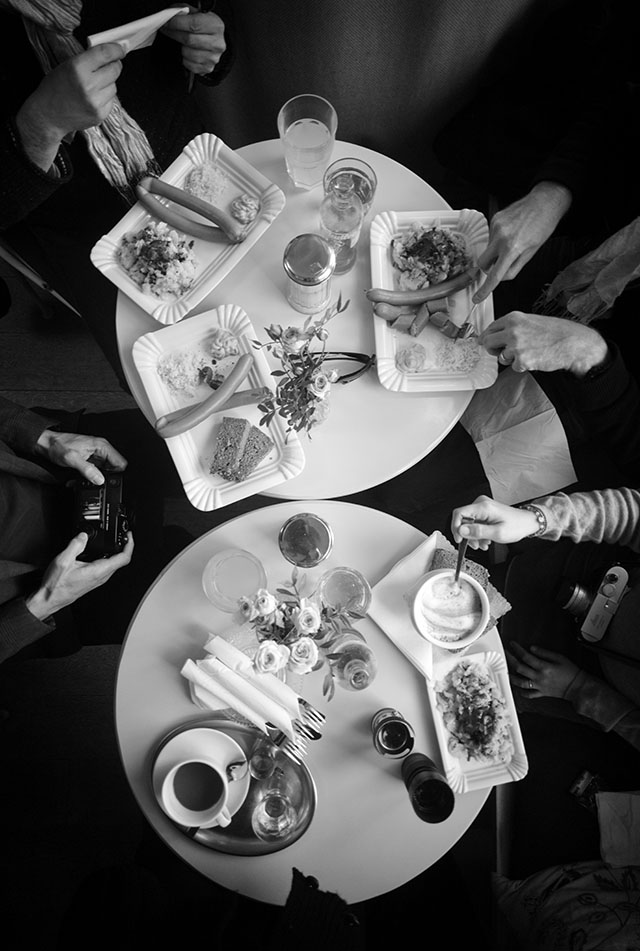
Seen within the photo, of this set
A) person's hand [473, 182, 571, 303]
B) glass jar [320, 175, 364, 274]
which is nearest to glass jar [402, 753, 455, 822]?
person's hand [473, 182, 571, 303]

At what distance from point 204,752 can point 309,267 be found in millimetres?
1166

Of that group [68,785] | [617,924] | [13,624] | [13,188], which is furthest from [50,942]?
[13,188]

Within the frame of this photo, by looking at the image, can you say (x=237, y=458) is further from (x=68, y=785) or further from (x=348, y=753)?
(x=68, y=785)

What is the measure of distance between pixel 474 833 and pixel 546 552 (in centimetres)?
100

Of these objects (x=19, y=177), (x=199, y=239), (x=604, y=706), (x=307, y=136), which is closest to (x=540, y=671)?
(x=604, y=706)

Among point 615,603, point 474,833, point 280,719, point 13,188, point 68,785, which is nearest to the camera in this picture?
point 280,719

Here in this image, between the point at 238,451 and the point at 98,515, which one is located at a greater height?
the point at 238,451

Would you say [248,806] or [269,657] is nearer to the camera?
[269,657]

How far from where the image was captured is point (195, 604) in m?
1.48

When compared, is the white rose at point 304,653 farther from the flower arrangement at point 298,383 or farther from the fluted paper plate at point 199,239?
the fluted paper plate at point 199,239

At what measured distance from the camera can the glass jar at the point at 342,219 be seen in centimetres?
159

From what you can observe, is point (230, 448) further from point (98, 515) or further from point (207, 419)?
point (98, 515)

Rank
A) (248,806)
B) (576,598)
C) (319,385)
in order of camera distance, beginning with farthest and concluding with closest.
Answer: (576,598)
(248,806)
(319,385)

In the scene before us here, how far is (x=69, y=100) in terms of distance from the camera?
4.64 feet
